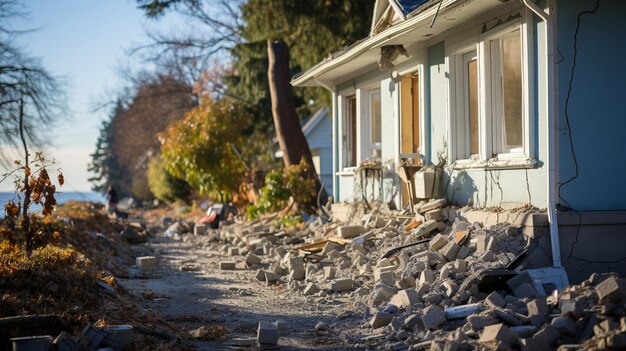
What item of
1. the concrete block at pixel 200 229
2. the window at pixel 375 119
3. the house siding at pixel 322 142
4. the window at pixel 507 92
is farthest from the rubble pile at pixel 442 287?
the house siding at pixel 322 142

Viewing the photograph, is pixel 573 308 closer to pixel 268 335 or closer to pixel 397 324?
pixel 397 324

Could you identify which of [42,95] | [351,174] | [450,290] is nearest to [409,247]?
[450,290]

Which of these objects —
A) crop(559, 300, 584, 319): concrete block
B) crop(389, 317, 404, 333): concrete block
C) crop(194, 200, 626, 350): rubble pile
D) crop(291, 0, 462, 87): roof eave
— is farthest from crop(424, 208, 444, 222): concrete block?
crop(559, 300, 584, 319): concrete block

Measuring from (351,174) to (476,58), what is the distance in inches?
235

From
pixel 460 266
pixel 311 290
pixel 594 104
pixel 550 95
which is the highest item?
pixel 550 95

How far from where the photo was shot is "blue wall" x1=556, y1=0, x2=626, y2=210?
9914mm

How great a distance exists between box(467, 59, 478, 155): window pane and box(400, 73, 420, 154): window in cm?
238

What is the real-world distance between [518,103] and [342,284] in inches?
138

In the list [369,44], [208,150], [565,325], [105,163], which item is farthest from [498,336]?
[105,163]

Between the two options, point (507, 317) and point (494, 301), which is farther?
point (494, 301)

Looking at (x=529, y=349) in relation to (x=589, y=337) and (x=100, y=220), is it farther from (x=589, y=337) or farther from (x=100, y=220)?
(x=100, y=220)

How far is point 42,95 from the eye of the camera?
29156 millimetres

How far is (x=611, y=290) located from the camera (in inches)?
289

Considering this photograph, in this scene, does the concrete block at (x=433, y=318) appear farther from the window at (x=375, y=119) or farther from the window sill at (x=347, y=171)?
the window sill at (x=347, y=171)
